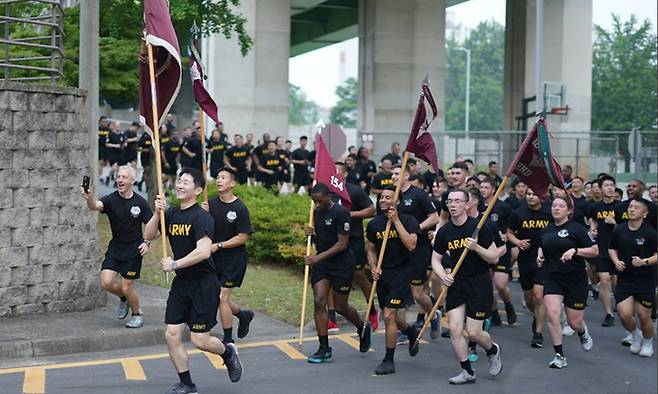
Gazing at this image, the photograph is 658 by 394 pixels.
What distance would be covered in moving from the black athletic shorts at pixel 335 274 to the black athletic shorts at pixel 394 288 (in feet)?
1.59

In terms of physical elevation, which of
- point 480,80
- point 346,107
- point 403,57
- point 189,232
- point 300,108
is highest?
point 480,80

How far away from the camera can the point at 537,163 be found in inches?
434

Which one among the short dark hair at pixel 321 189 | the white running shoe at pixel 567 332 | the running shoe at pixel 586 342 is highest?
the short dark hair at pixel 321 189

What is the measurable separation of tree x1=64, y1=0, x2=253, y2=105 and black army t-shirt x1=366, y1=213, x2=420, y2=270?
8.19 metres

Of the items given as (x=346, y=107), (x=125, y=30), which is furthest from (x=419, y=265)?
(x=346, y=107)

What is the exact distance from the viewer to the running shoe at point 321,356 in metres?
11.5

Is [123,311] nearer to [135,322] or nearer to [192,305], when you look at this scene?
[135,322]

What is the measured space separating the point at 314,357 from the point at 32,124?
181 inches

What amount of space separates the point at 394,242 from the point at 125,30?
10605 mm

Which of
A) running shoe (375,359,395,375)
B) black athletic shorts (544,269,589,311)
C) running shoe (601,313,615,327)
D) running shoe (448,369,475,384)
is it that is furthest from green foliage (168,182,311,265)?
running shoe (448,369,475,384)

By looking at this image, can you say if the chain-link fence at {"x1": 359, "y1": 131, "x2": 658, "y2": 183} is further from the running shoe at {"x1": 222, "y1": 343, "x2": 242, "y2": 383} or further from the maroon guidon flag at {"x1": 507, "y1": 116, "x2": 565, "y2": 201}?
the running shoe at {"x1": 222, "y1": 343, "x2": 242, "y2": 383}

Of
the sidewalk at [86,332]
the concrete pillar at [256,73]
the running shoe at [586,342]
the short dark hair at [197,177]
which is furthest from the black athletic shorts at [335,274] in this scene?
the concrete pillar at [256,73]

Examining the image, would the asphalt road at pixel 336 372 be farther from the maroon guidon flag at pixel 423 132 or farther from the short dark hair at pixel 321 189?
the maroon guidon flag at pixel 423 132

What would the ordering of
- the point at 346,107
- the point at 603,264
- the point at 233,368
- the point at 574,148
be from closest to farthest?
the point at 233,368, the point at 603,264, the point at 574,148, the point at 346,107
